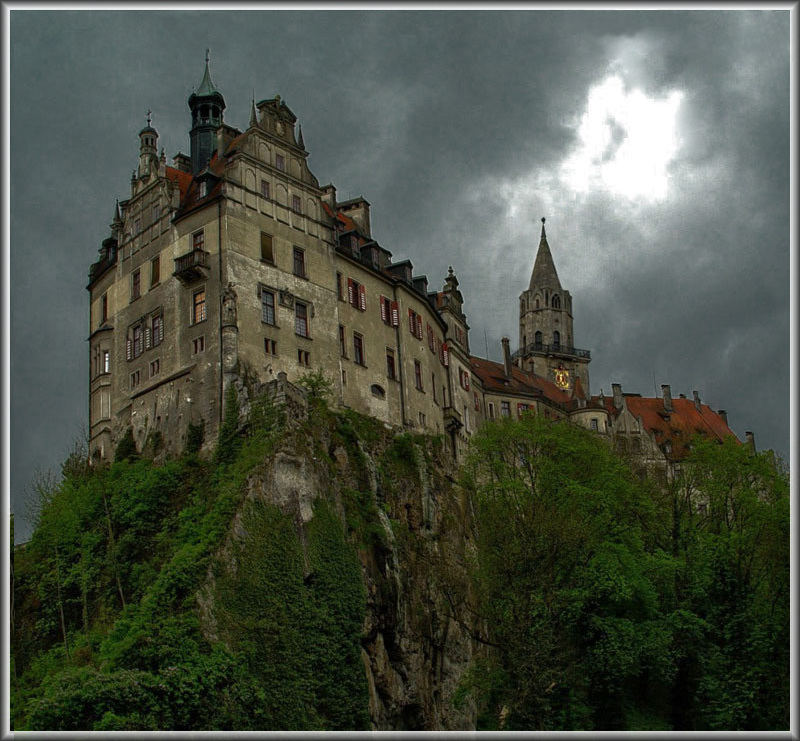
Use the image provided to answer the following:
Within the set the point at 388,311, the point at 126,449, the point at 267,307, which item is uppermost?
the point at 388,311

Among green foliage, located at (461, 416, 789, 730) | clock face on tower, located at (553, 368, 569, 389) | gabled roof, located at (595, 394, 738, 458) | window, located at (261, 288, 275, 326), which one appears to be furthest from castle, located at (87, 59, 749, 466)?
clock face on tower, located at (553, 368, 569, 389)

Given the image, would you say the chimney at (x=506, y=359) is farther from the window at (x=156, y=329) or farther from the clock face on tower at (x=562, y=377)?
the window at (x=156, y=329)

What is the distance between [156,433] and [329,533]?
41.2 feet

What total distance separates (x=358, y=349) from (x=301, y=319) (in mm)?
4839

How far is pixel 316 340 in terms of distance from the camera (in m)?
56.2

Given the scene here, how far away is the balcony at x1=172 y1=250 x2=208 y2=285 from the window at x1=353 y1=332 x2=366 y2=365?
10097mm

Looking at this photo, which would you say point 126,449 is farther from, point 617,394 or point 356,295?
point 617,394

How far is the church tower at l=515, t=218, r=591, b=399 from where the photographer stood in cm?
10875

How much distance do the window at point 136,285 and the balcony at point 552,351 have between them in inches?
2292

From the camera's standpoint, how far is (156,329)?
2211 inches

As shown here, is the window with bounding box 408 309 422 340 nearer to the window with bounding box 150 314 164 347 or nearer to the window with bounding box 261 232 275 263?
the window with bounding box 261 232 275 263

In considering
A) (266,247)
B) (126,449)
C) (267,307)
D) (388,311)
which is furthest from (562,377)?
(126,449)

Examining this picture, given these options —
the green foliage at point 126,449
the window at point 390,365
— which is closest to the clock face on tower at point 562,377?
the window at point 390,365

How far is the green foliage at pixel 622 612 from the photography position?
4428 centimetres
